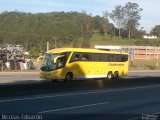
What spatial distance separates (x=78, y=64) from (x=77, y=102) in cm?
2113

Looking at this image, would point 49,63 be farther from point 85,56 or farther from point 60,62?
point 85,56

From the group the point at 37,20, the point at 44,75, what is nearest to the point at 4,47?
the point at 44,75

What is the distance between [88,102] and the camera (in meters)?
16.9

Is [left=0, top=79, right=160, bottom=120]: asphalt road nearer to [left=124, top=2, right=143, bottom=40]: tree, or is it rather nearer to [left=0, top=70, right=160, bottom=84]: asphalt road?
[left=0, top=70, right=160, bottom=84]: asphalt road

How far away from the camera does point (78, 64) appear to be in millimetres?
37875

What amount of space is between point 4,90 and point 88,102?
10.8 ft

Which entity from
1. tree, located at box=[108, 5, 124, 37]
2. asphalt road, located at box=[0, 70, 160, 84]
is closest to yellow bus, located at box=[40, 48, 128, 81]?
asphalt road, located at box=[0, 70, 160, 84]

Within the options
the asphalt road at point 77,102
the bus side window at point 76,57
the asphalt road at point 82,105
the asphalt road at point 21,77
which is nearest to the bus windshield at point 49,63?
the asphalt road at point 21,77

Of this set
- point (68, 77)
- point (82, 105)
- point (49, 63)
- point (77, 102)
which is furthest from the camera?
point (68, 77)

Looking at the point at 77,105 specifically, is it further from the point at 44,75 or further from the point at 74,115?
the point at 44,75

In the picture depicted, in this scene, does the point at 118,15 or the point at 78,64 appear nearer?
the point at 78,64

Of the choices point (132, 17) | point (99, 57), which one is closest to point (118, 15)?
point (132, 17)

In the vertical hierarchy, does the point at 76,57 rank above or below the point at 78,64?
above

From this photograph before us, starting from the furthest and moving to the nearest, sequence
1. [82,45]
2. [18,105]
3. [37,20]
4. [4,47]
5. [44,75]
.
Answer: [37,20] < [82,45] < [4,47] < [44,75] < [18,105]
